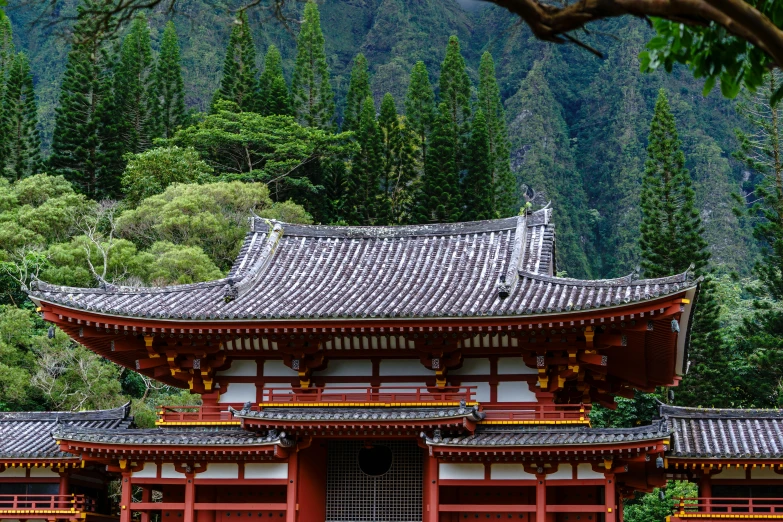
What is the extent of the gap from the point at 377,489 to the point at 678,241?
24.1m

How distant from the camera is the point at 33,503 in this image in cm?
1969

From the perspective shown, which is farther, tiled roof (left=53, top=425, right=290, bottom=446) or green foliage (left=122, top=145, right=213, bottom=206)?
green foliage (left=122, top=145, right=213, bottom=206)

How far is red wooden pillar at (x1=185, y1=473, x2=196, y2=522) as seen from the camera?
17422 mm

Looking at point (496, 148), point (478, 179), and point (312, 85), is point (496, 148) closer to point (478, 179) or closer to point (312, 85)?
point (478, 179)

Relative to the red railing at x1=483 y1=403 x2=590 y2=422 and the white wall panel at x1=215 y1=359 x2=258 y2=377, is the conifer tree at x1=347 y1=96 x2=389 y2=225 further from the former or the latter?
the red railing at x1=483 y1=403 x2=590 y2=422

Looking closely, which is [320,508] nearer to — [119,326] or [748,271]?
[119,326]

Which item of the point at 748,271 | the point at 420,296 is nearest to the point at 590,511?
the point at 420,296

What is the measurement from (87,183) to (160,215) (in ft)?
41.5

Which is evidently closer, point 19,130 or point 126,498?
point 126,498

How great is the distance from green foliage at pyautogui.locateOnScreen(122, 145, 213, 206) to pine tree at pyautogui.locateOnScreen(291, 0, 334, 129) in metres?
12.0

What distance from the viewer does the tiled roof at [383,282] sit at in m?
17.3

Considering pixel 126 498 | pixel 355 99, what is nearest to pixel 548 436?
pixel 126 498

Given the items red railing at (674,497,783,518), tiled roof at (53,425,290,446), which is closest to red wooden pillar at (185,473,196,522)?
tiled roof at (53,425,290,446)

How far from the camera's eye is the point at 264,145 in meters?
51.4
